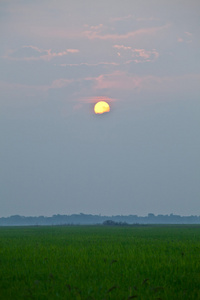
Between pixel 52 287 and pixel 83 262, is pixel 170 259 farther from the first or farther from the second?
pixel 52 287

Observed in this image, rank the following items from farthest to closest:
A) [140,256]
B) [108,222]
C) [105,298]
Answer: [108,222] < [140,256] < [105,298]

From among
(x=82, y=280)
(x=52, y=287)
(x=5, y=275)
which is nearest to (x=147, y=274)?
(x=82, y=280)

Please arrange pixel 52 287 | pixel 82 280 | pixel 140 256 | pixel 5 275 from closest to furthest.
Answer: pixel 52 287, pixel 82 280, pixel 5 275, pixel 140 256

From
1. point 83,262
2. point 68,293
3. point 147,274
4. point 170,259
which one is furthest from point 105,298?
point 170,259

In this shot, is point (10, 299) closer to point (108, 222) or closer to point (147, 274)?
point (147, 274)

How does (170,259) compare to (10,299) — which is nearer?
(10,299)

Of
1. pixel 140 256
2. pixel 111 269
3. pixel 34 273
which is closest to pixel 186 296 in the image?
pixel 111 269

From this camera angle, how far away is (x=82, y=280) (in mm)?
11164

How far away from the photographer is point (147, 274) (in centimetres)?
1218

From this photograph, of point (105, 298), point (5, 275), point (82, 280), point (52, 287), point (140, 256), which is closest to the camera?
point (105, 298)

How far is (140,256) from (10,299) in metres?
7.72

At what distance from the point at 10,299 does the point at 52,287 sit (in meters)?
1.36

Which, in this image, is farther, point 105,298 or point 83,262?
point 83,262

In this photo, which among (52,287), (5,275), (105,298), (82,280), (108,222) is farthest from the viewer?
(108,222)
